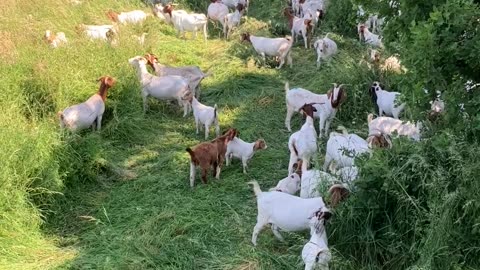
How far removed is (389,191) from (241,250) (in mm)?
1293

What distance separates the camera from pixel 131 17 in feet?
38.8

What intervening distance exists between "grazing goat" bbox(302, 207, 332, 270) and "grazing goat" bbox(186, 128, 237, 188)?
6.43 ft


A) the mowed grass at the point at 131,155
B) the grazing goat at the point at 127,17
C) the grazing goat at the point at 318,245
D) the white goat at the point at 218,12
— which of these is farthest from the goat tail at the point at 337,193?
the white goat at the point at 218,12

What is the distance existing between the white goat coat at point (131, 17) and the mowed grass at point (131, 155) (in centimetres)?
51

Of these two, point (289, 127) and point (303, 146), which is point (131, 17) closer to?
point (289, 127)

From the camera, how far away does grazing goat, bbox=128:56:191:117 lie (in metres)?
8.40

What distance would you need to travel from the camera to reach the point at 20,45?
29.2ft

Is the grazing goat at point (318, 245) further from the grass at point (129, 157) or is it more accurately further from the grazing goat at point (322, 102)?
the grazing goat at point (322, 102)

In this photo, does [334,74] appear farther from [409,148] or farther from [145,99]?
[409,148]

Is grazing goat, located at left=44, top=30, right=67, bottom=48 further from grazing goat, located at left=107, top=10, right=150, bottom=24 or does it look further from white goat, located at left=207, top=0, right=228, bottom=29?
white goat, located at left=207, top=0, right=228, bottom=29

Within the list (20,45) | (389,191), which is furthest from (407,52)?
(20,45)

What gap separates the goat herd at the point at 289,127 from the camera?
509 cm

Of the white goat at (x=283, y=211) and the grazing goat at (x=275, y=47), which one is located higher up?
the white goat at (x=283, y=211)

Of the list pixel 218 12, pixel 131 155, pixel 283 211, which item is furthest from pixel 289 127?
pixel 218 12
